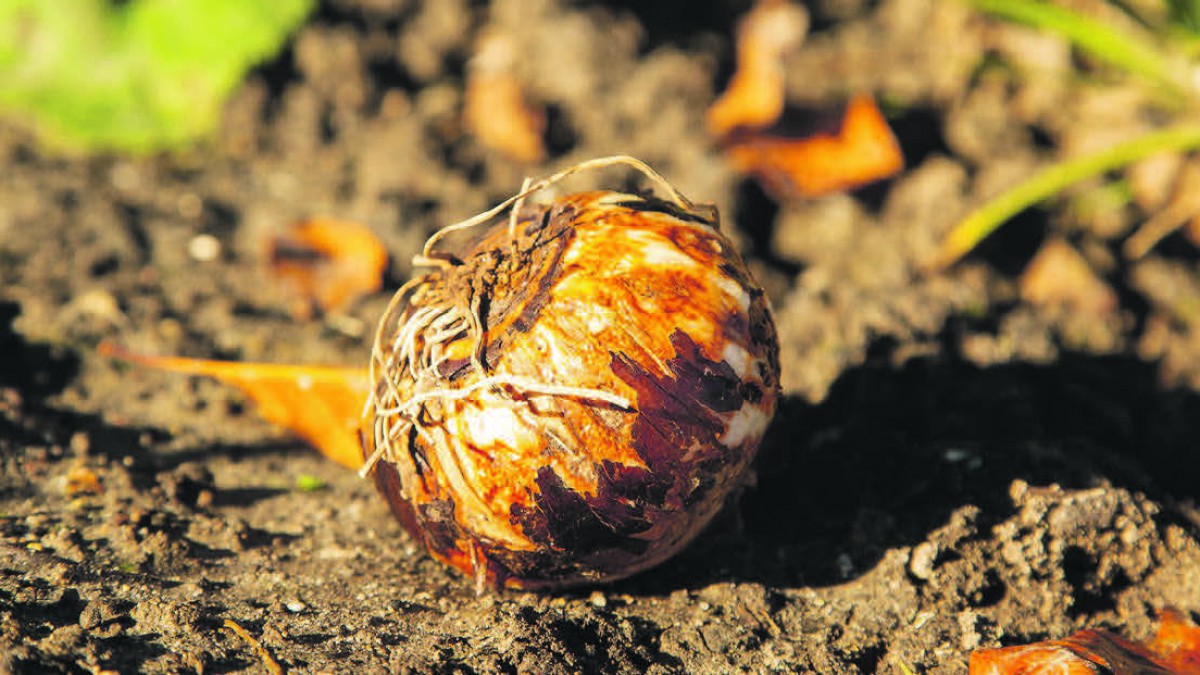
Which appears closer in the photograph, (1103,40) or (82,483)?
(82,483)

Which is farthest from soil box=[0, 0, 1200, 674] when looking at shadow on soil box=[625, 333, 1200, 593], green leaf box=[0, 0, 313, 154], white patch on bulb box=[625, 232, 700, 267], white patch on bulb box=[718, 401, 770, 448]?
white patch on bulb box=[625, 232, 700, 267]

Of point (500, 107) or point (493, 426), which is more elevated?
point (500, 107)

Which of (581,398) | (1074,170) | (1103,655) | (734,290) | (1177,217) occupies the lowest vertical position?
(1177,217)

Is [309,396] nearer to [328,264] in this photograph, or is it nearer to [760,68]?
[328,264]

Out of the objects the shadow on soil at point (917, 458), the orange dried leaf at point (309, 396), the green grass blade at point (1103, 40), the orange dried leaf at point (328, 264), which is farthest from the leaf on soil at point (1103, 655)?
the orange dried leaf at point (328, 264)

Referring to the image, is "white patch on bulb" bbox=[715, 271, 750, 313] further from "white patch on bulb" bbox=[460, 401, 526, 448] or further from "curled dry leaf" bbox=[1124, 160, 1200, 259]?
"curled dry leaf" bbox=[1124, 160, 1200, 259]

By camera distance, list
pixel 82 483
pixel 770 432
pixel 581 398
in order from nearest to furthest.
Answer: pixel 581 398
pixel 82 483
pixel 770 432

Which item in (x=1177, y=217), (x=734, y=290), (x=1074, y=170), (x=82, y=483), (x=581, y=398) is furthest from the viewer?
(x=1177, y=217)

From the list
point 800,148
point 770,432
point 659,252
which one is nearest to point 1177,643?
point 770,432
